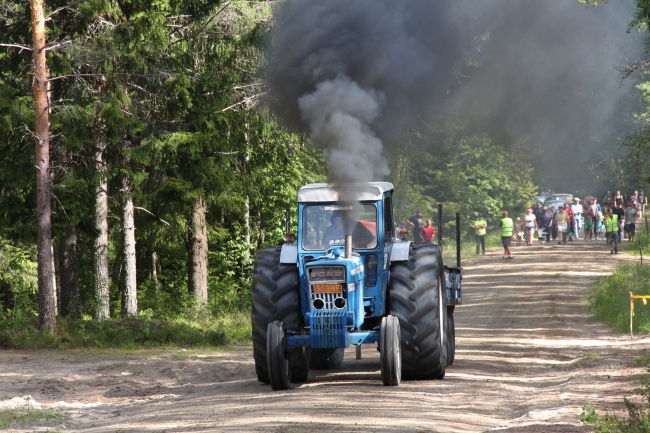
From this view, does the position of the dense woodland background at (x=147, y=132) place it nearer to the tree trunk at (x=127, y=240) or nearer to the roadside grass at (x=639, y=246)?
the tree trunk at (x=127, y=240)

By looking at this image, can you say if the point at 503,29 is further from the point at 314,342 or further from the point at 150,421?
the point at 150,421

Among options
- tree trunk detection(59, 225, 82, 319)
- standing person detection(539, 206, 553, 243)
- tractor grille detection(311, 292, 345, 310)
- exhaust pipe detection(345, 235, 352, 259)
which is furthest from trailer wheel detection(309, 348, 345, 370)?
standing person detection(539, 206, 553, 243)

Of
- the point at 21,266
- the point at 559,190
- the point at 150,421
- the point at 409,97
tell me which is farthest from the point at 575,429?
the point at 559,190

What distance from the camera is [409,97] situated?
13516 mm

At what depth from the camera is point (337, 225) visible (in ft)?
37.0

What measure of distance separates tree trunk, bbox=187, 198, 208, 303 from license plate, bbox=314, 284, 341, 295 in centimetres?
1254

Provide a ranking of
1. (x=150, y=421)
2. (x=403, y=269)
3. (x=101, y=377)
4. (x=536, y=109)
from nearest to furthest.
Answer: (x=150, y=421) → (x=403, y=269) → (x=101, y=377) → (x=536, y=109)

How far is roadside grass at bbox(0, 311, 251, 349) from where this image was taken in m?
16.5

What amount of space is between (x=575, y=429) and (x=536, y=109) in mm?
9343

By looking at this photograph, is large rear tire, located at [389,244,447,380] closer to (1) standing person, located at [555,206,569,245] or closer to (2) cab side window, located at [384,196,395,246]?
(2) cab side window, located at [384,196,395,246]

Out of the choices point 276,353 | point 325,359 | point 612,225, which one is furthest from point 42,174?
point 612,225

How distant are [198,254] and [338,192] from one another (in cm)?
1222

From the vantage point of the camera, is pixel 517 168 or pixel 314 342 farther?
pixel 517 168

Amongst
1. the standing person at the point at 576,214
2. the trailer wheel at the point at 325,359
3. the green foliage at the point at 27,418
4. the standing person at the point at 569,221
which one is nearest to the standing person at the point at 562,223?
the standing person at the point at 569,221
